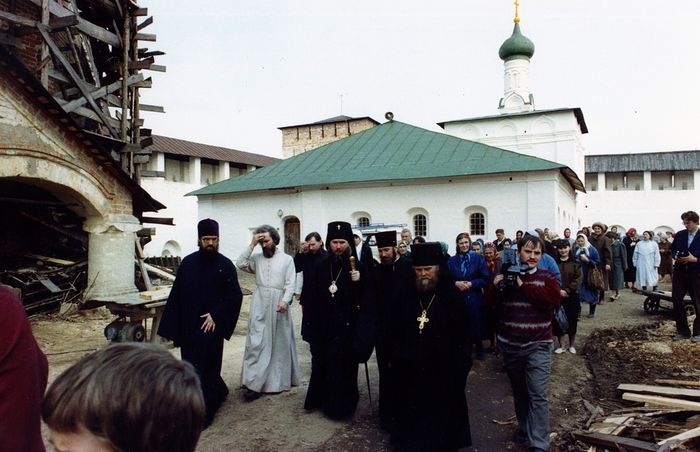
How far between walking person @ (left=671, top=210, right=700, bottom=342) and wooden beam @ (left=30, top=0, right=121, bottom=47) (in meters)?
11.6

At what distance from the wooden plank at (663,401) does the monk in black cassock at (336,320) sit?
2907mm

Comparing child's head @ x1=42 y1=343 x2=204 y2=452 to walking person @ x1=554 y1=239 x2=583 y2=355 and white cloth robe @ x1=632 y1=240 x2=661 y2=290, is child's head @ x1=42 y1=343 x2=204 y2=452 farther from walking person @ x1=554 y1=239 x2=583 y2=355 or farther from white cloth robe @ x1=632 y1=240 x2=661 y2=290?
white cloth robe @ x1=632 y1=240 x2=661 y2=290

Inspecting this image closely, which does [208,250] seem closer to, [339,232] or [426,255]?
[339,232]

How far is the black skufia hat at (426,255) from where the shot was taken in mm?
4492

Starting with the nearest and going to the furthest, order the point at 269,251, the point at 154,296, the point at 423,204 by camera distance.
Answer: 1. the point at 269,251
2. the point at 154,296
3. the point at 423,204

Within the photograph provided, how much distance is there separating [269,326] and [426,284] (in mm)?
2428

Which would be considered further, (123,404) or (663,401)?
(663,401)

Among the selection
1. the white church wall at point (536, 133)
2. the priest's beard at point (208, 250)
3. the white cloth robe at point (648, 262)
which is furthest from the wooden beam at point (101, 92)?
the white church wall at point (536, 133)

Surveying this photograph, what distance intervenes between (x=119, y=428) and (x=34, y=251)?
13280 mm

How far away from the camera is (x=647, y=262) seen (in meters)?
14.0

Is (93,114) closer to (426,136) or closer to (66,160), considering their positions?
(66,160)

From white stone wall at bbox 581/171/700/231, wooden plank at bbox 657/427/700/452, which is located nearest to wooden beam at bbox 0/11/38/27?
wooden plank at bbox 657/427/700/452

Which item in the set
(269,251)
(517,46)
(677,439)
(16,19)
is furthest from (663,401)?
(517,46)

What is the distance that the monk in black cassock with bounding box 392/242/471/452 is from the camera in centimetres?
422
